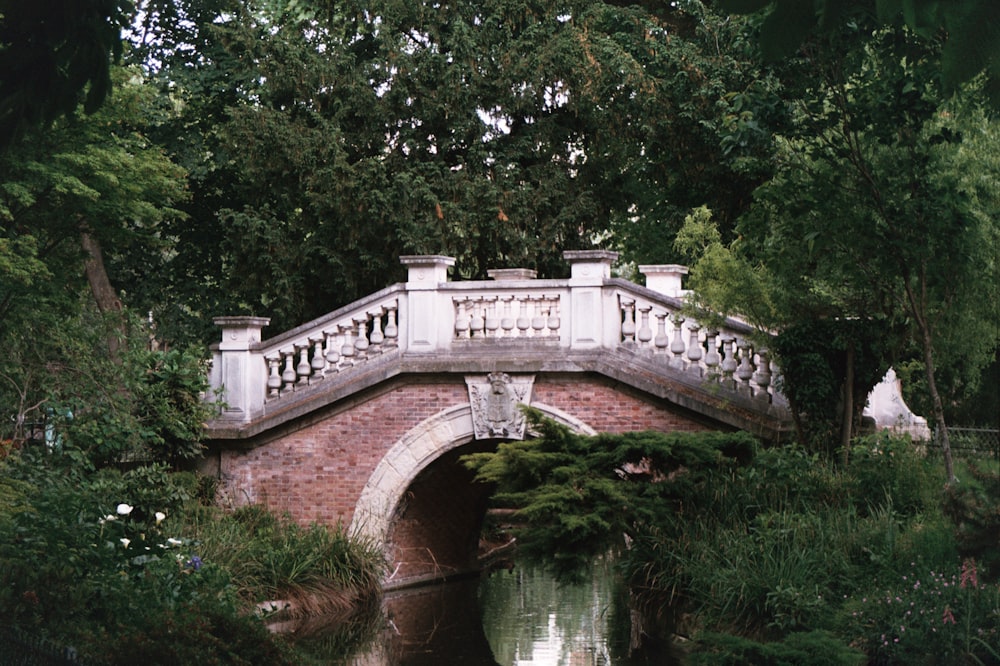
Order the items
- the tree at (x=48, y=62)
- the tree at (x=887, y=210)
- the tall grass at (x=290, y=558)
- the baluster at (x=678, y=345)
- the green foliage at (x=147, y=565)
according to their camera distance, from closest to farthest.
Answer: the tree at (x=48, y=62), the green foliage at (x=147, y=565), the tree at (x=887, y=210), the tall grass at (x=290, y=558), the baluster at (x=678, y=345)

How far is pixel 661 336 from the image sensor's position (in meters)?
13.8

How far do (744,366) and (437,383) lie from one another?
3608 millimetres

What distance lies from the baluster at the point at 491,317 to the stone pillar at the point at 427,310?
17.4 inches

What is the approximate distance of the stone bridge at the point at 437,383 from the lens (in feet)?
44.7

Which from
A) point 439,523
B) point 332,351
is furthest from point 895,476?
point 439,523

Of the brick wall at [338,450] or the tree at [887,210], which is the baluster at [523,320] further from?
the tree at [887,210]

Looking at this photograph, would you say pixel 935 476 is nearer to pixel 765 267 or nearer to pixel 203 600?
pixel 765 267

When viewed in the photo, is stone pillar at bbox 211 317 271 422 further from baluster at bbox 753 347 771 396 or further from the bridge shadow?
baluster at bbox 753 347 771 396

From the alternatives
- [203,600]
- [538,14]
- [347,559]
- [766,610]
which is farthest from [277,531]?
[538,14]

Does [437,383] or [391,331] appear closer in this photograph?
[437,383]

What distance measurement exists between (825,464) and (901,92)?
3.34 meters

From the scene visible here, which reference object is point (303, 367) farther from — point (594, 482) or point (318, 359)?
point (594, 482)

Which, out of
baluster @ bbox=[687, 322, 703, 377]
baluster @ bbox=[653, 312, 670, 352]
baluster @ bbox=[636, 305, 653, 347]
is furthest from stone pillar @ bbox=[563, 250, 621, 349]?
baluster @ bbox=[687, 322, 703, 377]

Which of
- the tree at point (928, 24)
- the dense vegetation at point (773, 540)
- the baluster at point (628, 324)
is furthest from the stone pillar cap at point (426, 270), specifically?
the tree at point (928, 24)
